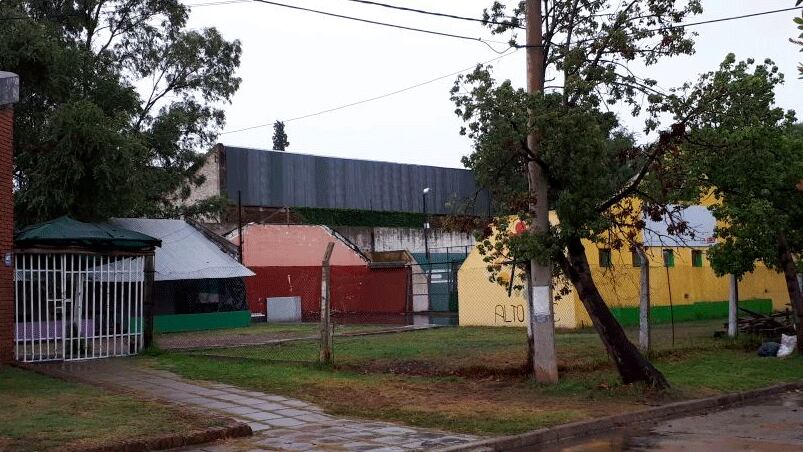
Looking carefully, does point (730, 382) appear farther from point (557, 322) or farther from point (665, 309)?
point (665, 309)

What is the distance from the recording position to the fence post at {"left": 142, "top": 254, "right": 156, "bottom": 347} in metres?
16.6

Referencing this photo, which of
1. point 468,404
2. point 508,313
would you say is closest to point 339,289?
point 508,313

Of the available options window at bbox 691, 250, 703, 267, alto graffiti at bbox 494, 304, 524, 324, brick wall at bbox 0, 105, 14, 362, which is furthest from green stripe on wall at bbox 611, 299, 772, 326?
brick wall at bbox 0, 105, 14, 362

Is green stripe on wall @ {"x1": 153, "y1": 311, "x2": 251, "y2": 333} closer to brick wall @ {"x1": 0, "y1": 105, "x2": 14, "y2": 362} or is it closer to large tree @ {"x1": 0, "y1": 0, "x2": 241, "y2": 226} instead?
large tree @ {"x1": 0, "y1": 0, "x2": 241, "y2": 226}

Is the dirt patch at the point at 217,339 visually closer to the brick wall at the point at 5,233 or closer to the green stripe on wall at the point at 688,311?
the brick wall at the point at 5,233

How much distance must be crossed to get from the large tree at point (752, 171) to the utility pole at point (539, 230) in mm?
2348

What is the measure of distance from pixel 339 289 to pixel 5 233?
2207 centimetres

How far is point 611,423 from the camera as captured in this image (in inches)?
372

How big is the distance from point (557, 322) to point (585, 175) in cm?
1339

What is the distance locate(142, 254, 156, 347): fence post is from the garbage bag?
41.9ft

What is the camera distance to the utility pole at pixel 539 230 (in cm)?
1166

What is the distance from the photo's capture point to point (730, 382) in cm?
1230

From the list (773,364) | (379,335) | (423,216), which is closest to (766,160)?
(773,364)

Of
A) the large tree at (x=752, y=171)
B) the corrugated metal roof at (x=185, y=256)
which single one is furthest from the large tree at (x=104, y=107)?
the large tree at (x=752, y=171)
